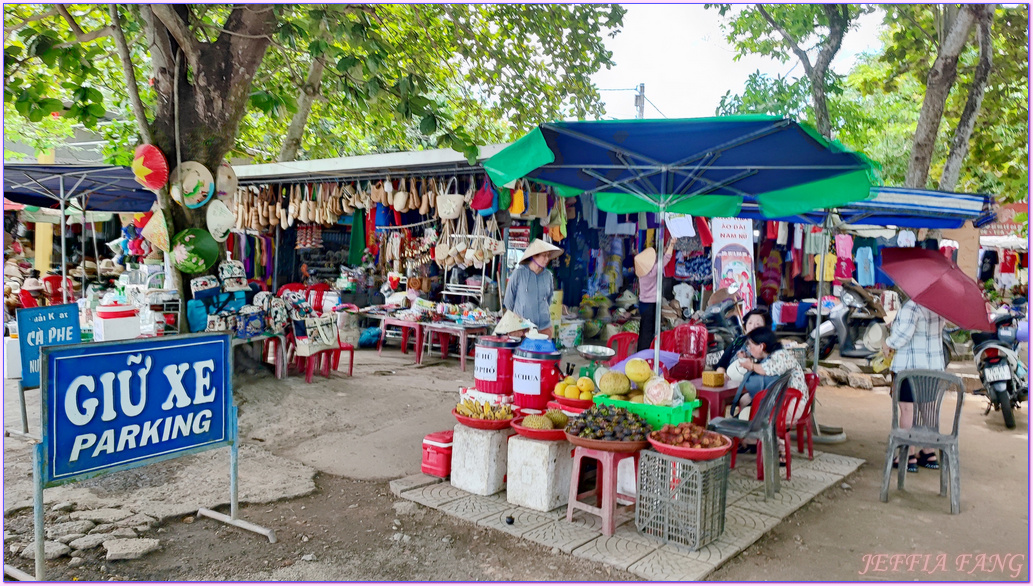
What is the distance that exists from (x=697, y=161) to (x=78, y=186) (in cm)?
772

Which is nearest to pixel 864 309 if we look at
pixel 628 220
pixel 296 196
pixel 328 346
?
pixel 628 220

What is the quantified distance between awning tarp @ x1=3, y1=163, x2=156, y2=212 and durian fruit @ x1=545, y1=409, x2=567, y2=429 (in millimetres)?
5794

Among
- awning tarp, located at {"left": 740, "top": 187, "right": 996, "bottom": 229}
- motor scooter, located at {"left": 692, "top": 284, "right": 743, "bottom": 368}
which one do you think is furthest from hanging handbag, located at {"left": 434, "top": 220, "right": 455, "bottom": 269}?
awning tarp, located at {"left": 740, "top": 187, "right": 996, "bottom": 229}

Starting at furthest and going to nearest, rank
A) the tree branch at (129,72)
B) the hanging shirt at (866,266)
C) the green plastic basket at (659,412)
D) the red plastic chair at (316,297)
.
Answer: the red plastic chair at (316,297) → the hanging shirt at (866,266) → the tree branch at (129,72) → the green plastic basket at (659,412)

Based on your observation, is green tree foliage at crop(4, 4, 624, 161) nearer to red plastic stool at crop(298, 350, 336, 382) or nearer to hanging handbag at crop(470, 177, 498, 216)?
hanging handbag at crop(470, 177, 498, 216)

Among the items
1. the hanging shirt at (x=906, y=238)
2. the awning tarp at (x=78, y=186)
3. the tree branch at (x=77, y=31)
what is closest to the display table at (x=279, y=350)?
the awning tarp at (x=78, y=186)

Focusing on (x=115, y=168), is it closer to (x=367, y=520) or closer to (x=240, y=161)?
(x=367, y=520)

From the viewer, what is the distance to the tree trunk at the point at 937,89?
1020cm

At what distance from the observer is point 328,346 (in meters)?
8.66

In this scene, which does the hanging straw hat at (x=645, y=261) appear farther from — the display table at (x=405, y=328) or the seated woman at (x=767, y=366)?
the seated woman at (x=767, y=366)

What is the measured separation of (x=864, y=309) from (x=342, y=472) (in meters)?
8.15

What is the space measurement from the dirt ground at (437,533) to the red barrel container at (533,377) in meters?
1.10

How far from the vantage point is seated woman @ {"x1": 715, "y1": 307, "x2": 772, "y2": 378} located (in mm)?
5770

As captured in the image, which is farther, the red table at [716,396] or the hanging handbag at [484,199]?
the hanging handbag at [484,199]
